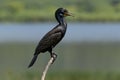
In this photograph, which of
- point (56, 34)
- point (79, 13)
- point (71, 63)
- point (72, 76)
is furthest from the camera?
point (79, 13)

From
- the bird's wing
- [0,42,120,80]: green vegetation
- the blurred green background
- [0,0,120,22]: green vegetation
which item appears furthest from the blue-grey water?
the bird's wing

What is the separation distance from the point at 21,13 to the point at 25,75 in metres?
51.4

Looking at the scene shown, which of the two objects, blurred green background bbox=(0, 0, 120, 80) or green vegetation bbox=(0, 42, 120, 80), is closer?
green vegetation bbox=(0, 42, 120, 80)

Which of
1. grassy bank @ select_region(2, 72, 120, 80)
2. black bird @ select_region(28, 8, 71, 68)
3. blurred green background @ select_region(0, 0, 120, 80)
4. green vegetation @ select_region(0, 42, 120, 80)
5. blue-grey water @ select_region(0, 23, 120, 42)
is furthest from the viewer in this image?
blue-grey water @ select_region(0, 23, 120, 42)

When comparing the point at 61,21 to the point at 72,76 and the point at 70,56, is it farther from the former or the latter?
the point at 70,56

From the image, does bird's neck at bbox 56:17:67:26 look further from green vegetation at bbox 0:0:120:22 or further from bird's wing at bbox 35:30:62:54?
green vegetation at bbox 0:0:120:22

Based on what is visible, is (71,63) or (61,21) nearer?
(61,21)

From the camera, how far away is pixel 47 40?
8.77 m

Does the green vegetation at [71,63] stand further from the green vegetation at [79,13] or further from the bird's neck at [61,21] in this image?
the green vegetation at [79,13]

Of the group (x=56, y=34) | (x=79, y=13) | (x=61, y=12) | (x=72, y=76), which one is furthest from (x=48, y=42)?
(x=79, y=13)

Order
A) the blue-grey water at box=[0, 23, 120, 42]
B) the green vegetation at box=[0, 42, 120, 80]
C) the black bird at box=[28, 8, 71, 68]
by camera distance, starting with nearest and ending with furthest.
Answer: the black bird at box=[28, 8, 71, 68] → the green vegetation at box=[0, 42, 120, 80] → the blue-grey water at box=[0, 23, 120, 42]

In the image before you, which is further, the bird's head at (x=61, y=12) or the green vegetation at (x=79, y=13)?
the green vegetation at (x=79, y=13)

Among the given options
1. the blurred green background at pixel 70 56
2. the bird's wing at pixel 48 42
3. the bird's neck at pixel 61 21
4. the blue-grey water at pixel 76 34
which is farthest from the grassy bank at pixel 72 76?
the blue-grey water at pixel 76 34

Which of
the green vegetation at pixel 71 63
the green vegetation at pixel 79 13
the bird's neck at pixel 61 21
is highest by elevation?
the green vegetation at pixel 79 13
